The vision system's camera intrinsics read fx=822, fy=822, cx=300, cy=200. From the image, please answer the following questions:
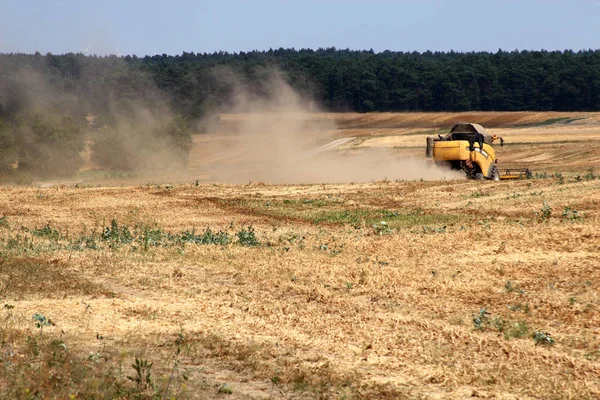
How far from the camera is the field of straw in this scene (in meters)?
10.0

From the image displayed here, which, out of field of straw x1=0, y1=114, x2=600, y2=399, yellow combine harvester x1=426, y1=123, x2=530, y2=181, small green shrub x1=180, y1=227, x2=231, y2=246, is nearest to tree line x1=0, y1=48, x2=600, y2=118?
yellow combine harvester x1=426, y1=123, x2=530, y2=181

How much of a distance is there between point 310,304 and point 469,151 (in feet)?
81.9

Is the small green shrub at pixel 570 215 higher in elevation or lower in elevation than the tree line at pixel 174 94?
lower

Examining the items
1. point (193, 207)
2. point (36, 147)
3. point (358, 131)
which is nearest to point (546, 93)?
point (358, 131)

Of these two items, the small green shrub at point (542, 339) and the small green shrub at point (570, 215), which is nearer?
the small green shrub at point (542, 339)

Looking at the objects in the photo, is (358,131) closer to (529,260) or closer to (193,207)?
(193,207)

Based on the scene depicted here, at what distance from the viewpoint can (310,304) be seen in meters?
14.5

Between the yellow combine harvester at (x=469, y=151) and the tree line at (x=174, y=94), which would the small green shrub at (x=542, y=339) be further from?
the tree line at (x=174, y=94)

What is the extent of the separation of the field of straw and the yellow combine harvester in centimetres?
821

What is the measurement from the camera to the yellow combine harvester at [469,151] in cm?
3784

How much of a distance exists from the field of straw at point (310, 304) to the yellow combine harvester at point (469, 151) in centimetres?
821

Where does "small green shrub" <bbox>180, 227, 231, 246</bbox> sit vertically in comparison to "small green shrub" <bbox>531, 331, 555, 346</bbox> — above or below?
below

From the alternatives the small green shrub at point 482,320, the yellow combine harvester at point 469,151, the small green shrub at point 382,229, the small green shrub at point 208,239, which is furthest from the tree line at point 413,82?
the small green shrub at point 482,320

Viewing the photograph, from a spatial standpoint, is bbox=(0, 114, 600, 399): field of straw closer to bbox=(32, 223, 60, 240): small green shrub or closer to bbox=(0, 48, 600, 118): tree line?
bbox=(32, 223, 60, 240): small green shrub
